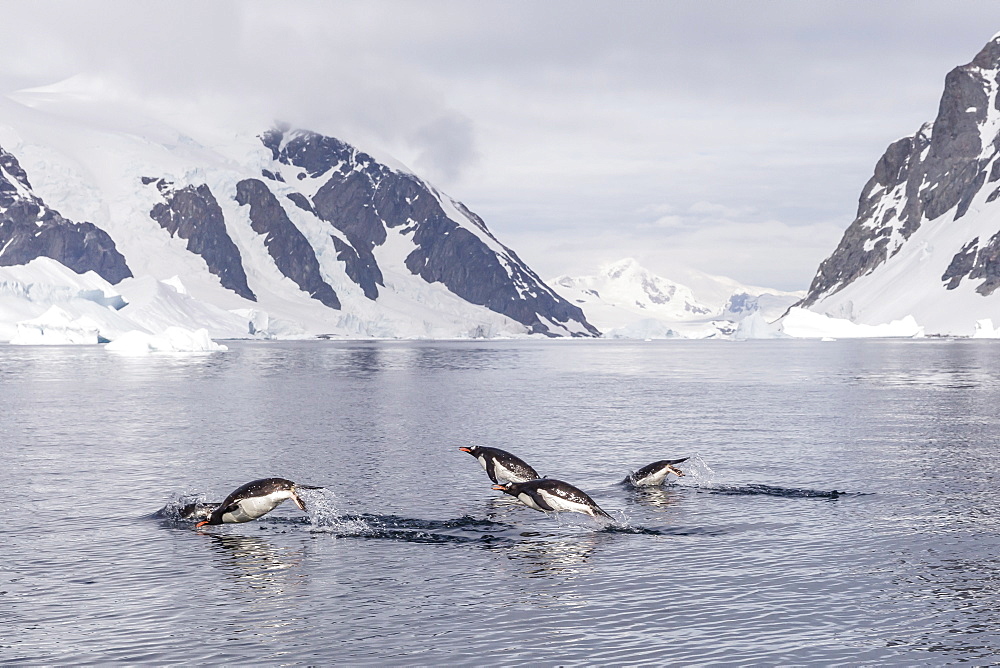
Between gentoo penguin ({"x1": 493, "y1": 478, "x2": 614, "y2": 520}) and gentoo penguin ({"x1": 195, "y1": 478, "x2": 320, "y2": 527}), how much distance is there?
460 centimetres

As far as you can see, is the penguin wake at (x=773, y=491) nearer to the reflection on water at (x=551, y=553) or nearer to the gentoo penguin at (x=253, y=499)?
the reflection on water at (x=551, y=553)

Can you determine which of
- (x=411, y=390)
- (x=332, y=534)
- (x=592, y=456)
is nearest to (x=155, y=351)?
(x=411, y=390)

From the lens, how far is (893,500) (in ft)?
81.2

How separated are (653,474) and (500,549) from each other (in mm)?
8643

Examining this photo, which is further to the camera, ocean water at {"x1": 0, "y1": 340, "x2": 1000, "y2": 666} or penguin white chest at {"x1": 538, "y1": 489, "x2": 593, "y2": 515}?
penguin white chest at {"x1": 538, "y1": 489, "x2": 593, "y2": 515}

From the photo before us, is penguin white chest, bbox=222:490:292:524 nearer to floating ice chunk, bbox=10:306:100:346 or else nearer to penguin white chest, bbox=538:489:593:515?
penguin white chest, bbox=538:489:593:515

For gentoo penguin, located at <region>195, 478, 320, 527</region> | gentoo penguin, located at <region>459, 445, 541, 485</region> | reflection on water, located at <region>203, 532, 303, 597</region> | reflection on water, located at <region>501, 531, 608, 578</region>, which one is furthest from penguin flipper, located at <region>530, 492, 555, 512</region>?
reflection on water, located at <region>203, 532, 303, 597</region>

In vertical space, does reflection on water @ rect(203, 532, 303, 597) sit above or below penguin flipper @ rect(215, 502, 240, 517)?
below

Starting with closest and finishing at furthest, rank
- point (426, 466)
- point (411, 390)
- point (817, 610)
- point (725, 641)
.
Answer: point (725, 641)
point (817, 610)
point (426, 466)
point (411, 390)

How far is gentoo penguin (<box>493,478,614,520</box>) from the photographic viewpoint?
22016 mm

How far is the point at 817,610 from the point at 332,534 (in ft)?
33.1

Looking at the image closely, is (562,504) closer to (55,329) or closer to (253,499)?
(253,499)

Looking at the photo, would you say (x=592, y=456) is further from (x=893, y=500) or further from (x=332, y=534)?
(x=332, y=534)

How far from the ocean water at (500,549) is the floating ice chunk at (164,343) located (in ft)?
331
